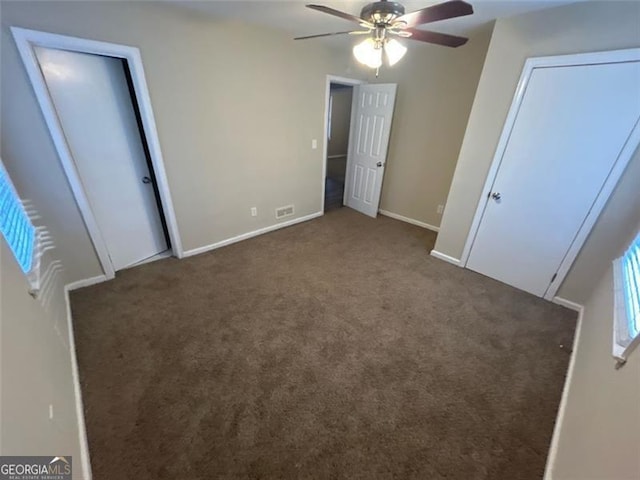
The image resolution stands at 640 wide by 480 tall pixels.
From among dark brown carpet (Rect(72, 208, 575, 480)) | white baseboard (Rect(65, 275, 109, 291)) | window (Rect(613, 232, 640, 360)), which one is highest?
window (Rect(613, 232, 640, 360))

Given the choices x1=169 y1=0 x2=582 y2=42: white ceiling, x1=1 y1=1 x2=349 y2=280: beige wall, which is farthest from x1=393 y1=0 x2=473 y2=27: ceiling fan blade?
x1=1 y1=1 x2=349 y2=280: beige wall

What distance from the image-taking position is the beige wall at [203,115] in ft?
6.13

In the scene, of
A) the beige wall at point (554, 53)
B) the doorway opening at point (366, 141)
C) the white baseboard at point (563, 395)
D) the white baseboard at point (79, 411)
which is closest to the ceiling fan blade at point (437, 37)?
the beige wall at point (554, 53)

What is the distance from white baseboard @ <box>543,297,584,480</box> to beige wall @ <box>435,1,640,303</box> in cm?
7

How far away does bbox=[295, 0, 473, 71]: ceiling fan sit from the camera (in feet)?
4.16

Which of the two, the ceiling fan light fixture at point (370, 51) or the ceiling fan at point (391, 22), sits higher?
the ceiling fan at point (391, 22)

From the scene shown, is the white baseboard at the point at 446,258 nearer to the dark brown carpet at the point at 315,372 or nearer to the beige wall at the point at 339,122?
the dark brown carpet at the point at 315,372

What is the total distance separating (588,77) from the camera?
1.93 meters

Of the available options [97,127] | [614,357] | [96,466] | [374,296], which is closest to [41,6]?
[97,127]

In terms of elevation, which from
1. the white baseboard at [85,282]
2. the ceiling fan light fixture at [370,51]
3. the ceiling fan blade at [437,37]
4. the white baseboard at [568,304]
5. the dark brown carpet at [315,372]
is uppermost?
the ceiling fan blade at [437,37]

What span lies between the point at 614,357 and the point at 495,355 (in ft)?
2.73

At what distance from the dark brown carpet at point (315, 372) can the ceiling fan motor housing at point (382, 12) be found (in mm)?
2001

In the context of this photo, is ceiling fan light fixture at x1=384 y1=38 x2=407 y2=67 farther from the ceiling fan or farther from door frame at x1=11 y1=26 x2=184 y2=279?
door frame at x1=11 y1=26 x2=184 y2=279

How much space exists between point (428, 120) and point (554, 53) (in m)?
1.56
